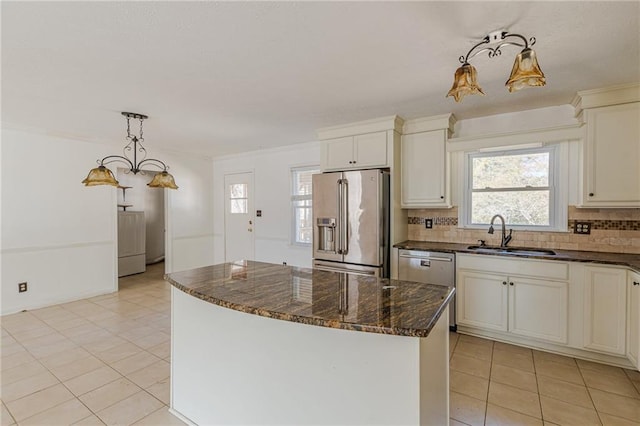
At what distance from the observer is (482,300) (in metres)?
3.03

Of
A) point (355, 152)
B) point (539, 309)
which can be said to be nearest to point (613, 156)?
point (539, 309)

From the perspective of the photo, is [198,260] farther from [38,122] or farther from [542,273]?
[542,273]

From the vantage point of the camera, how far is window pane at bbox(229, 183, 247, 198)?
5.73 metres

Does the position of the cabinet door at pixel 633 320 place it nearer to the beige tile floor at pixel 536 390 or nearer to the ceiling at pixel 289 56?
the beige tile floor at pixel 536 390

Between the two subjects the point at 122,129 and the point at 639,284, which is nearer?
the point at 639,284

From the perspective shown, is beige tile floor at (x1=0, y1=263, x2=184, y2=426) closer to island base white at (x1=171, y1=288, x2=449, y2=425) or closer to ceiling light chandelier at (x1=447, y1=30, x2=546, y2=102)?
island base white at (x1=171, y1=288, x2=449, y2=425)

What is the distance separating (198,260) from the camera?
Answer: 5.94 m

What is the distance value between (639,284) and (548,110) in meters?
1.82

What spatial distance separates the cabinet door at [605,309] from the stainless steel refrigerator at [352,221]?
1.75 m

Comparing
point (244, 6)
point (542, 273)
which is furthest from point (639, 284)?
point (244, 6)

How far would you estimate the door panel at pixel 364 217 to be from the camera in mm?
3365

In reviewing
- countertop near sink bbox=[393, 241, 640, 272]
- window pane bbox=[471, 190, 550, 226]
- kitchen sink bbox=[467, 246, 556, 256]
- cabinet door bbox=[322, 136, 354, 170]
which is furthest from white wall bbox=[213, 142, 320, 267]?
kitchen sink bbox=[467, 246, 556, 256]

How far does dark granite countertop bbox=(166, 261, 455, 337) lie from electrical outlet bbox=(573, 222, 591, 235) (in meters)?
2.30

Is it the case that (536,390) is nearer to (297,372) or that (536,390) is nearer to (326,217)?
(297,372)
